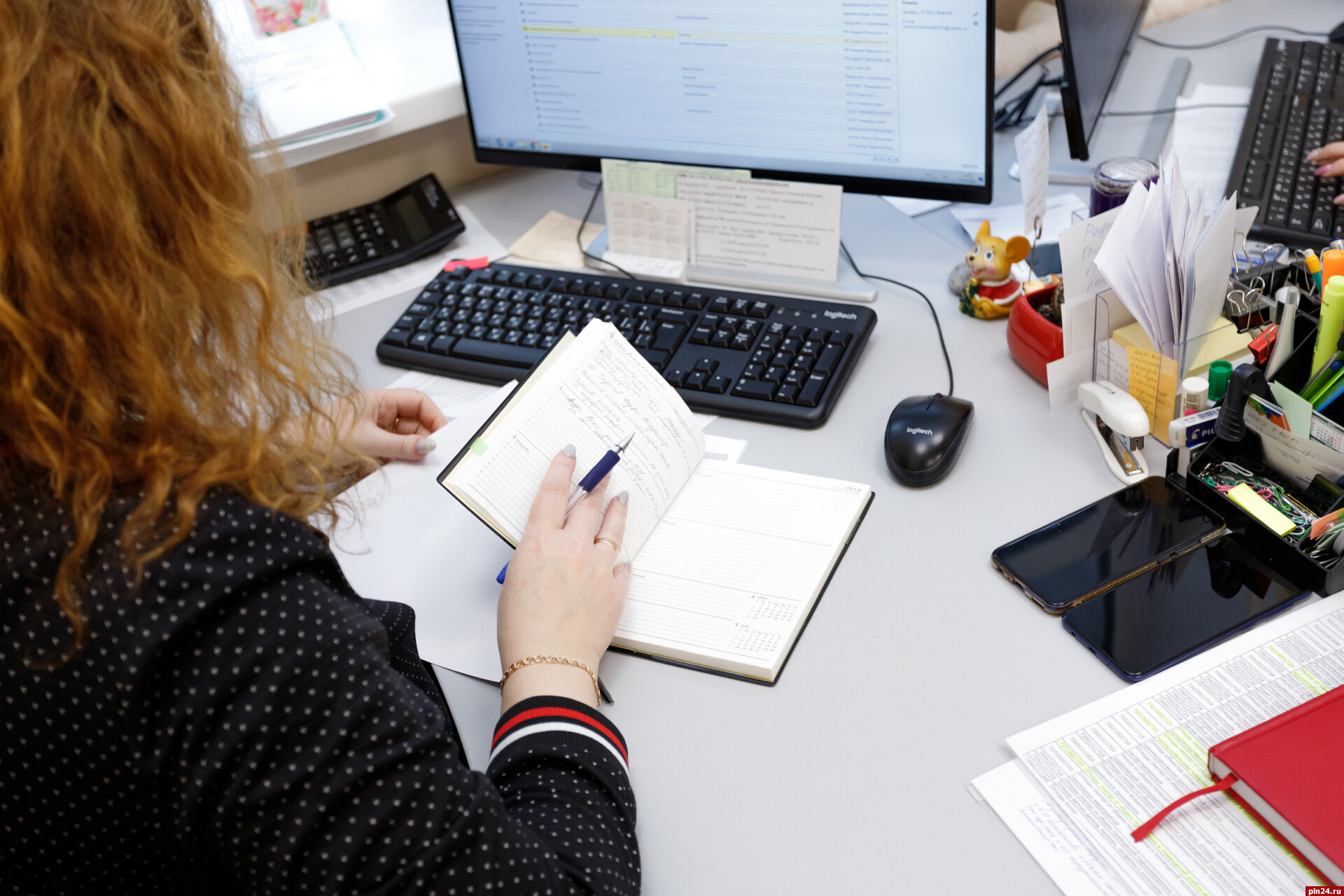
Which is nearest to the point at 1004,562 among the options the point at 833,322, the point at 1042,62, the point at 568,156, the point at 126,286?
the point at 833,322

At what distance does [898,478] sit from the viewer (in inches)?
34.2

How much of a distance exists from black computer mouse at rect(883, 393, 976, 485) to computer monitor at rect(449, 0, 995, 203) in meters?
0.29

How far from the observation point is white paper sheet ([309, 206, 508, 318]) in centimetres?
126

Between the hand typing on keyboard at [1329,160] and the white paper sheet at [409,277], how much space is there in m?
0.98

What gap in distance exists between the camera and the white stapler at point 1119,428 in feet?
2.74

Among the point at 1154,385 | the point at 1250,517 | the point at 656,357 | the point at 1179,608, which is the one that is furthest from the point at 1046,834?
the point at 656,357

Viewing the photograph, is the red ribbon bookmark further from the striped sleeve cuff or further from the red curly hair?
the red curly hair

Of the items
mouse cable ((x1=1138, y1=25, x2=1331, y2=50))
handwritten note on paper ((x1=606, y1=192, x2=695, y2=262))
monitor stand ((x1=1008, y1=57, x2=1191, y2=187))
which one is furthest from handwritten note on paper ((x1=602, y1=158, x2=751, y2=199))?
mouse cable ((x1=1138, y1=25, x2=1331, y2=50))

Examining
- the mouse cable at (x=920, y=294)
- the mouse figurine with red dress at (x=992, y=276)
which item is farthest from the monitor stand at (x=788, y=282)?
the mouse figurine with red dress at (x=992, y=276)

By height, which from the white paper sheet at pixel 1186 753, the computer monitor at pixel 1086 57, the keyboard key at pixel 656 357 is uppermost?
the computer monitor at pixel 1086 57

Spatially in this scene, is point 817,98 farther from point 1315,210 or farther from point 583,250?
point 1315,210

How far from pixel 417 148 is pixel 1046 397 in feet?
3.15

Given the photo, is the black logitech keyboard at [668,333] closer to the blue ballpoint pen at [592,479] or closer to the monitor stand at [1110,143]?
the blue ballpoint pen at [592,479]

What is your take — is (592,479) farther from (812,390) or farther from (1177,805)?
(1177,805)
